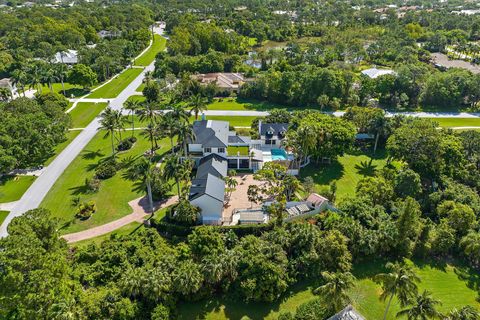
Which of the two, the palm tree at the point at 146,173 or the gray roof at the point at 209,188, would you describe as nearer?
the palm tree at the point at 146,173

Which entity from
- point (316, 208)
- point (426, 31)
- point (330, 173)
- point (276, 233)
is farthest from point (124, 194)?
point (426, 31)

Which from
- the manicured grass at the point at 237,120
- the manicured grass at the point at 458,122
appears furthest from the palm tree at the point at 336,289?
the manicured grass at the point at 458,122

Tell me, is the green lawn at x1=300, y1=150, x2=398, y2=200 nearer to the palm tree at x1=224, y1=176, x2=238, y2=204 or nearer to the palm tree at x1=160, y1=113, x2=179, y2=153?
the palm tree at x1=224, y1=176, x2=238, y2=204

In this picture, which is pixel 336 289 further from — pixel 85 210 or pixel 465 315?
pixel 85 210

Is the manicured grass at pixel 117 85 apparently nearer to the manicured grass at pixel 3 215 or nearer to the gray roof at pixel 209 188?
the manicured grass at pixel 3 215

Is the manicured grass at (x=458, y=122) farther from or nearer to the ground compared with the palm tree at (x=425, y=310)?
nearer to the ground

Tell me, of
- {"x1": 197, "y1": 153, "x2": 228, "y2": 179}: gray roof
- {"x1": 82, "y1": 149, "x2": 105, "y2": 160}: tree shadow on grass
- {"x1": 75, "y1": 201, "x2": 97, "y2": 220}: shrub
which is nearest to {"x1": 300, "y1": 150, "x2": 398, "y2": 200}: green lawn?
{"x1": 197, "y1": 153, "x2": 228, "y2": 179}: gray roof

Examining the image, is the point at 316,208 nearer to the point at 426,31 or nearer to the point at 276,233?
the point at 276,233
